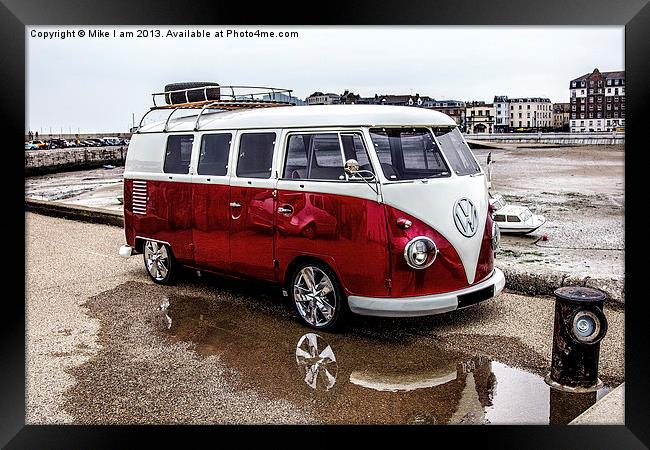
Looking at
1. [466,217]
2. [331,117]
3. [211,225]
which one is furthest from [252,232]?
[466,217]

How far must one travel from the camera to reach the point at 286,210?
19.7ft

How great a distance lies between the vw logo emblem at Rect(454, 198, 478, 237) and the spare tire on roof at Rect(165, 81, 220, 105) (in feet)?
9.95

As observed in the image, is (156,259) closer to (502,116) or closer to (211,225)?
(211,225)

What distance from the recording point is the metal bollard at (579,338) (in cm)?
474

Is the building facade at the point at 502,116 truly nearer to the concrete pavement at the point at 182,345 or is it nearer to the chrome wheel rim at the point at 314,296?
the concrete pavement at the point at 182,345

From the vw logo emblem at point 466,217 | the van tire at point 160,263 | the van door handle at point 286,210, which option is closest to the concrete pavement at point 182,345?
the van tire at point 160,263

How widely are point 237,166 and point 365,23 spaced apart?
235 cm

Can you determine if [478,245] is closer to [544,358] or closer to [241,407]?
[544,358]

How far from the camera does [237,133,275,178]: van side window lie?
624 cm

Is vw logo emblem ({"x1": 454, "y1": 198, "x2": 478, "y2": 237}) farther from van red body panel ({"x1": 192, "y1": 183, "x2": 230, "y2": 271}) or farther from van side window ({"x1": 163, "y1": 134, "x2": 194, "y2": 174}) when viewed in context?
van side window ({"x1": 163, "y1": 134, "x2": 194, "y2": 174})

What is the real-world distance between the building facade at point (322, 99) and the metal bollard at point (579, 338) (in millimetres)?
2776

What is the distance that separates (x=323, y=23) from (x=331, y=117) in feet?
3.79

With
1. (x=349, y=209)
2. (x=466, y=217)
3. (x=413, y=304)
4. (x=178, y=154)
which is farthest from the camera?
(x=178, y=154)

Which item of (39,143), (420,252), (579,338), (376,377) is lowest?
(376,377)
